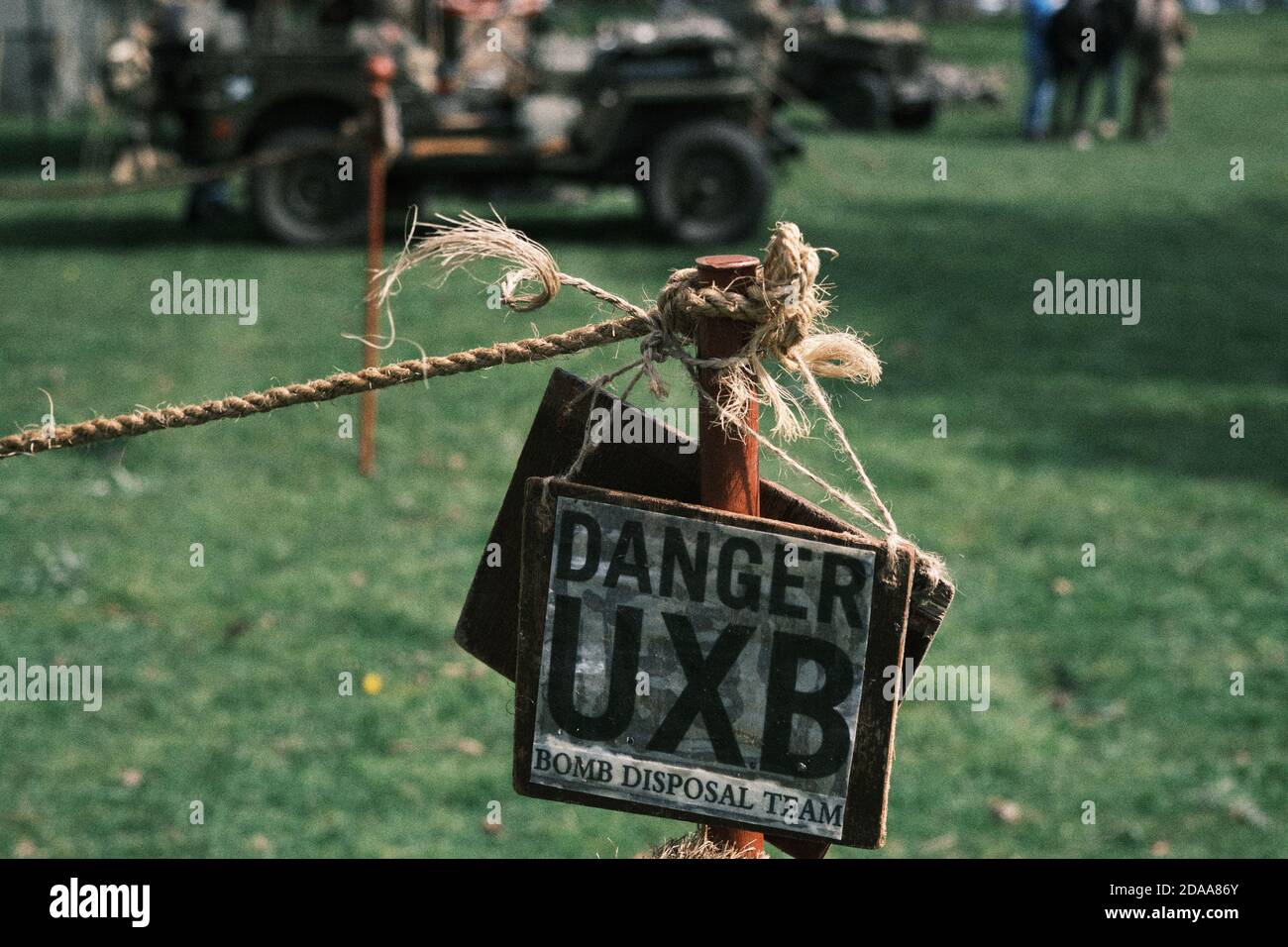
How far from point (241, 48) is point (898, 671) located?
10538mm

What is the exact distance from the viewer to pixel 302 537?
5629 millimetres

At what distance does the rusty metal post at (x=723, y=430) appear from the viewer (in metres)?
1.40

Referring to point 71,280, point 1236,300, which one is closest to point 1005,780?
point 1236,300

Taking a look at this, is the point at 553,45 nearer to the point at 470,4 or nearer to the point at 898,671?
the point at 470,4

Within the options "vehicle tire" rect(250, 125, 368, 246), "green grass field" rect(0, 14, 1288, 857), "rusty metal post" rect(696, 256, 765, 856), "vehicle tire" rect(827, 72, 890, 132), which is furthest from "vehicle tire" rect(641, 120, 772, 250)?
"rusty metal post" rect(696, 256, 765, 856)

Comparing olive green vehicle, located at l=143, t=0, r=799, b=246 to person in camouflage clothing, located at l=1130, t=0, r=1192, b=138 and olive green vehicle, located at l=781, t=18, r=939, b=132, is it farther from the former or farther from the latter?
olive green vehicle, located at l=781, t=18, r=939, b=132

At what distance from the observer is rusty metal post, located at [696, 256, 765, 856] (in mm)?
1399

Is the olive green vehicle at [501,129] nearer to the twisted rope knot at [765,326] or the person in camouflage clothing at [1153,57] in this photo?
the person in camouflage clothing at [1153,57]

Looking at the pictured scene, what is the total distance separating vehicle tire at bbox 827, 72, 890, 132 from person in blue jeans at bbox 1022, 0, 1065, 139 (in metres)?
1.82

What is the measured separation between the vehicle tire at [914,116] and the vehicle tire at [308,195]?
9.71 meters

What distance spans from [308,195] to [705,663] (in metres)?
9.99

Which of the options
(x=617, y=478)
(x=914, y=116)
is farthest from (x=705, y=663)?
(x=914, y=116)

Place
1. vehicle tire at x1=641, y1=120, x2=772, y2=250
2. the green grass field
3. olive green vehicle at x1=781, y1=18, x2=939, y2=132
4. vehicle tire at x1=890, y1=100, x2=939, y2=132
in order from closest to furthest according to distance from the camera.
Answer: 1. the green grass field
2. vehicle tire at x1=641, y1=120, x2=772, y2=250
3. olive green vehicle at x1=781, y1=18, x2=939, y2=132
4. vehicle tire at x1=890, y1=100, x2=939, y2=132

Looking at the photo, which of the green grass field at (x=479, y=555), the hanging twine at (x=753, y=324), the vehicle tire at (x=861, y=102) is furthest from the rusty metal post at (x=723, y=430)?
the vehicle tire at (x=861, y=102)
